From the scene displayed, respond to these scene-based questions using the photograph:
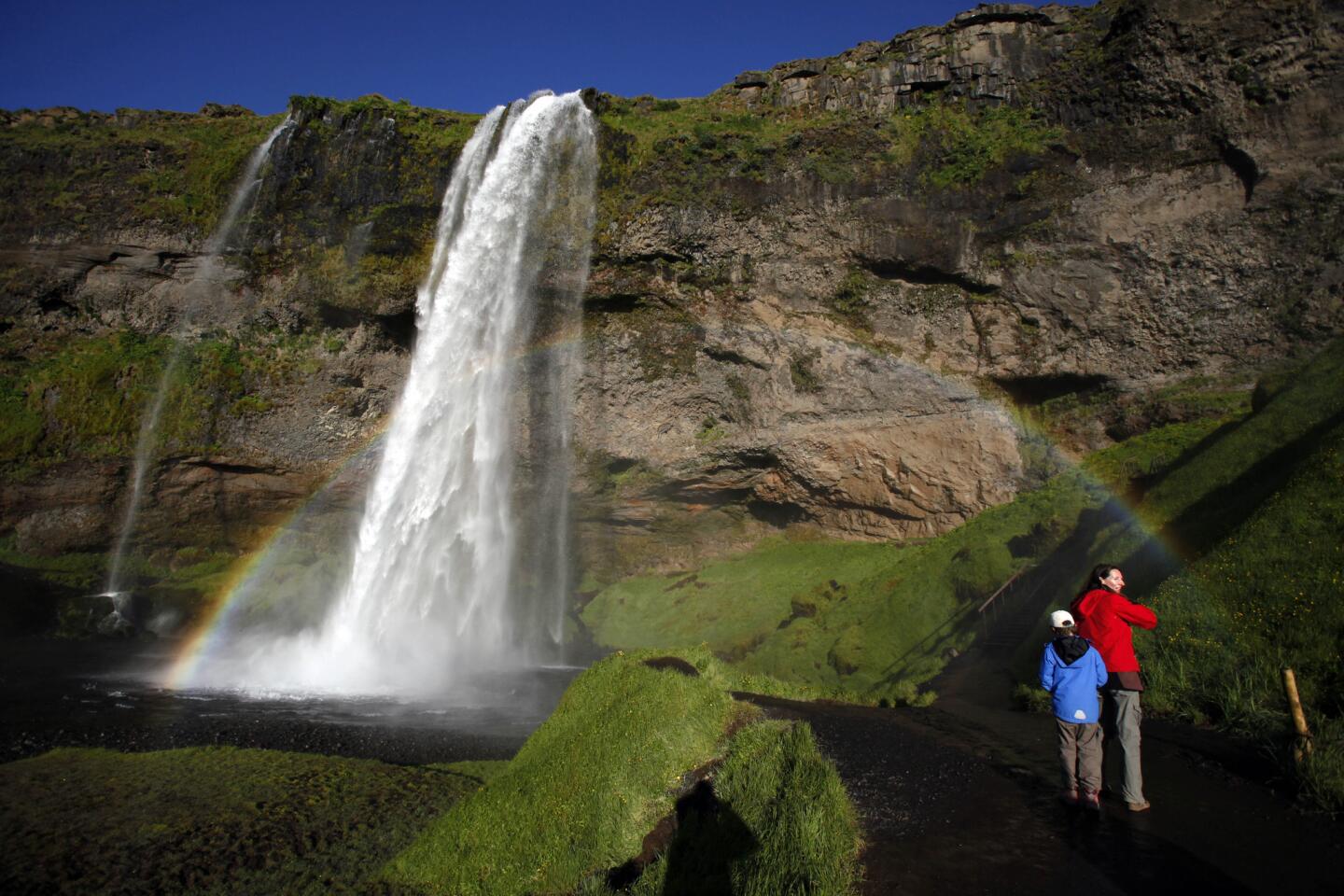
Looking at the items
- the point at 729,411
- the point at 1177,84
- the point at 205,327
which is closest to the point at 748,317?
the point at 729,411

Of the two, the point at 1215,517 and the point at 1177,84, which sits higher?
the point at 1177,84

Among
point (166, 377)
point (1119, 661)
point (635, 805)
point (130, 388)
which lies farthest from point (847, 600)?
point (130, 388)

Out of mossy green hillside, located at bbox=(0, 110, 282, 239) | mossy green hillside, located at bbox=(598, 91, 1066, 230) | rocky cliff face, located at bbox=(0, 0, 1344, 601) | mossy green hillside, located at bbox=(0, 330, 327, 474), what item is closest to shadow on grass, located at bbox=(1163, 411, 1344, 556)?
rocky cliff face, located at bbox=(0, 0, 1344, 601)

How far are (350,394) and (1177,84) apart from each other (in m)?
28.7

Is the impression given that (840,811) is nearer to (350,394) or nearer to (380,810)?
(380,810)

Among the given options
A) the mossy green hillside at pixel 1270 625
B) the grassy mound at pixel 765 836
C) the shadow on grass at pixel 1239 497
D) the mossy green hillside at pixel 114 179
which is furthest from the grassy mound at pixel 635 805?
the mossy green hillside at pixel 114 179

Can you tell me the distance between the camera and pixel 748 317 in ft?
88.0

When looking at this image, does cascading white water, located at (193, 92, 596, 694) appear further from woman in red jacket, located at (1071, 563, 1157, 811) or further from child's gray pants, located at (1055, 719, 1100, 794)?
woman in red jacket, located at (1071, 563, 1157, 811)

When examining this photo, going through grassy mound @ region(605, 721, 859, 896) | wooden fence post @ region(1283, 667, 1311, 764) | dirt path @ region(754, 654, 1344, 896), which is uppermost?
wooden fence post @ region(1283, 667, 1311, 764)

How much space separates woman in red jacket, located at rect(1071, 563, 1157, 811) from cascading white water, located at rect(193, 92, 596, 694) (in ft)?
69.0

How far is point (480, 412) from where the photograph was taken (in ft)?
87.3

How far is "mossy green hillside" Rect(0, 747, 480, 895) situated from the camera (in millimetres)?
6402

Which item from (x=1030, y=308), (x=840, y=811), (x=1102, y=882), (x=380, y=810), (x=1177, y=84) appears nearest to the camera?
(x=1102, y=882)

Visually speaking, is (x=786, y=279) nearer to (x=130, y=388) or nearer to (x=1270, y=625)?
(x=1270, y=625)
